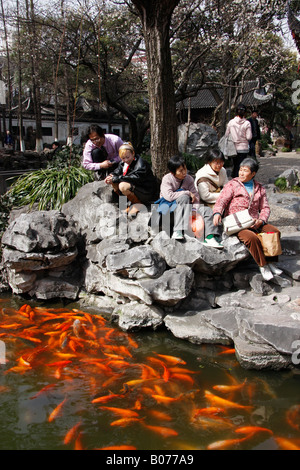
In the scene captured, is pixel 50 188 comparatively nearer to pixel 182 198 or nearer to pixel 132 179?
pixel 132 179

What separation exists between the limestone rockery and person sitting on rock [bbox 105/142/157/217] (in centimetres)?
24

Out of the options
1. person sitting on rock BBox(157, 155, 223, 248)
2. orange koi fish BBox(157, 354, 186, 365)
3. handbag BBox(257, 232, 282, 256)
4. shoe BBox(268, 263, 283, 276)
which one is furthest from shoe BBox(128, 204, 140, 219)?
orange koi fish BBox(157, 354, 186, 365)

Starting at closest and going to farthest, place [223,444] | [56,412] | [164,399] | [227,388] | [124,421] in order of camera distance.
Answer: [223,444] → [124,421] → [56,412] → [164,399] → [227,388]

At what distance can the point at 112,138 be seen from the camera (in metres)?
6.53

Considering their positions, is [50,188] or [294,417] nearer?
[294,417]

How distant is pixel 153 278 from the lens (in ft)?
16.4

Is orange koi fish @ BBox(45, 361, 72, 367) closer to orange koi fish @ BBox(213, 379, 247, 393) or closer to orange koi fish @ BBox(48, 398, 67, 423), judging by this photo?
orange koi fish @ BBox(48, 398, 67, 423)

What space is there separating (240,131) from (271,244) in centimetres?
360

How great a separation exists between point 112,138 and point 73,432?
457 centimetres

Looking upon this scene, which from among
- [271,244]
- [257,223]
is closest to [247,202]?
[257,223]

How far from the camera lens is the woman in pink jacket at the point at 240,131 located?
7699mm

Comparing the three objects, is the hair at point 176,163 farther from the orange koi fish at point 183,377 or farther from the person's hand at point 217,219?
the orange koi fish at point 183,377

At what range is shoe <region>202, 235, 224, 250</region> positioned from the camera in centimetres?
504

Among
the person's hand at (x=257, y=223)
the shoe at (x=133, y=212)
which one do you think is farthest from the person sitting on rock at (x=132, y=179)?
the person's hand at (x=257, y=223)
